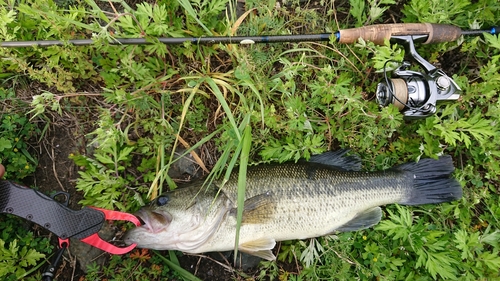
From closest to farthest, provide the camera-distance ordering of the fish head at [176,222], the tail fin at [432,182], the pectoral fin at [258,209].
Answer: the fish head at [176,222] < the pectoral fin at [258,209] < the tail fin at [432,182]

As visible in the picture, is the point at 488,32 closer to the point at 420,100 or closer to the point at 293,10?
the point at 420,100

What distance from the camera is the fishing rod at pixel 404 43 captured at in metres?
2.85

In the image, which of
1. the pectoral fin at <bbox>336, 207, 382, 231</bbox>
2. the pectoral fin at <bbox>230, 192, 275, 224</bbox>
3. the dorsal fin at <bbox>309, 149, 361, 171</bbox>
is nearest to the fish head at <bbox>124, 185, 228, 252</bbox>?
the pectoral fin at <bbox>230, 192, 275, 224</bbox>

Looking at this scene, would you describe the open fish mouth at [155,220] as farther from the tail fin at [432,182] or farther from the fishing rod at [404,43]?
the tail fin at [432,182]

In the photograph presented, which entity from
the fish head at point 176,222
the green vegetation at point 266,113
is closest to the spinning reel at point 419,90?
the green vegetation at point 266,113

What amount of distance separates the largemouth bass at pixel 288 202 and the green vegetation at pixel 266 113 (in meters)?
0.16

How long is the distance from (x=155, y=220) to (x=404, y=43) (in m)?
2.45

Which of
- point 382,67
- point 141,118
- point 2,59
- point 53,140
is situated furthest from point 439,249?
point 2,59

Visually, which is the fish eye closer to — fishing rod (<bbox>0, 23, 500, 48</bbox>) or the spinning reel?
fishing rod (<bbox>0, 23, 500, 48</bbox>)

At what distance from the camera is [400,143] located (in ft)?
10.7

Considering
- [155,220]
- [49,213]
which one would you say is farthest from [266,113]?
[49,213]

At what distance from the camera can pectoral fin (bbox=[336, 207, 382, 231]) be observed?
3.00 metres

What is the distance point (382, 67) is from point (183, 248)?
2.09 m

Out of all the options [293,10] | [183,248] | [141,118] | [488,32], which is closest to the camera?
[183,248]
